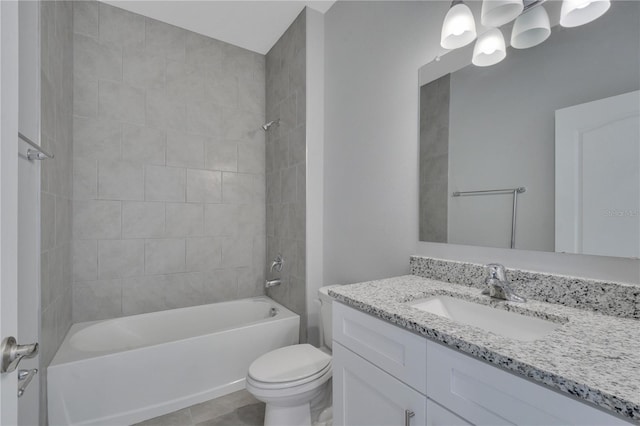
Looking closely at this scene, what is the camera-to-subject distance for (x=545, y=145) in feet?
3.42

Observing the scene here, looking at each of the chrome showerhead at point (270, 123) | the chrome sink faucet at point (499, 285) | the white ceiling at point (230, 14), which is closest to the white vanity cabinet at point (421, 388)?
the chrome sink faucet at point (499, 285)

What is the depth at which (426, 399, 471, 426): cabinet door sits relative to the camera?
28.7 inches

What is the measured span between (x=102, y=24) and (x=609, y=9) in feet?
9.63

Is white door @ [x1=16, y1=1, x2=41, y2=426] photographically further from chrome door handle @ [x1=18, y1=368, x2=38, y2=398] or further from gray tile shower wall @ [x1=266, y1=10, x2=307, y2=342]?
gray tile shower wall @ [x1=266, y1=10, x2=307, y2=342]

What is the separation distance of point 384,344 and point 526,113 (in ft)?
3.28

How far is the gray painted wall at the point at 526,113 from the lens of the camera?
2.98 feet

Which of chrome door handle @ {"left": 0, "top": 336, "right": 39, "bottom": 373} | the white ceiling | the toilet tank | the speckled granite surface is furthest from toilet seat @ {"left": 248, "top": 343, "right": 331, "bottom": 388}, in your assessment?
the white ceiling

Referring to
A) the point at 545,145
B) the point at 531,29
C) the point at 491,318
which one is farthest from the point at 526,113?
the point at 491,318

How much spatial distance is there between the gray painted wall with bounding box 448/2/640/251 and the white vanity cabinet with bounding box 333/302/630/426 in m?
0.61

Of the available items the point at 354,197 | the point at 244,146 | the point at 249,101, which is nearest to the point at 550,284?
the point at 354,197

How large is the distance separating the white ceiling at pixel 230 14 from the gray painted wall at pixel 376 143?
0.36 m
